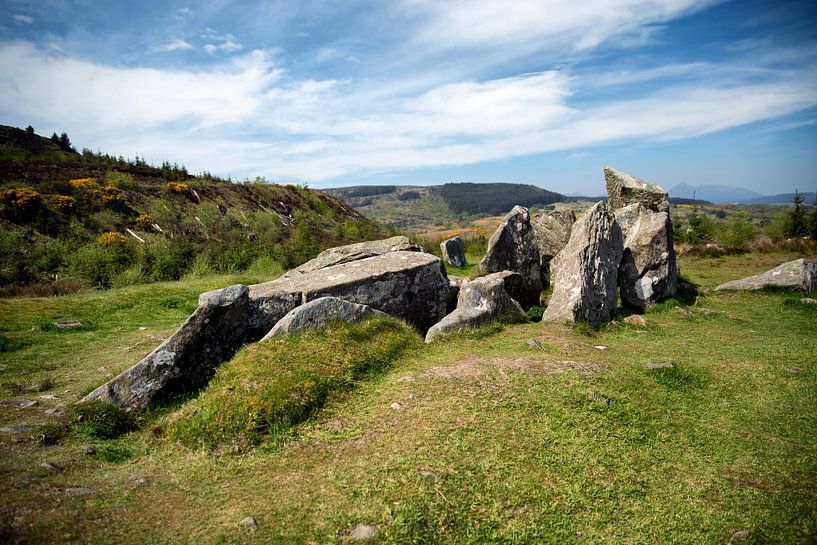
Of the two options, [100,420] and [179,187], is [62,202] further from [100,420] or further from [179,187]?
[100,420]

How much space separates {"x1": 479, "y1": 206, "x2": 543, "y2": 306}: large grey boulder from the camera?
15.8m

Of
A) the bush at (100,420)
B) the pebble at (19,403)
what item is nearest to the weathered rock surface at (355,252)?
the pebble at (19,403)

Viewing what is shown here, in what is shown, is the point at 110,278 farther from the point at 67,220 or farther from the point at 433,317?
the point at 433,317

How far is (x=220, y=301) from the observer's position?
7.84m

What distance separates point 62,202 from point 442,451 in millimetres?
34629

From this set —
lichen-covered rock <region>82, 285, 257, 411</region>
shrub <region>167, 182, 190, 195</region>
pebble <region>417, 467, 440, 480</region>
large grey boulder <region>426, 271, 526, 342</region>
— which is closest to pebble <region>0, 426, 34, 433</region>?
lichen-covered rock <region>82, 285, 257, 411</region>

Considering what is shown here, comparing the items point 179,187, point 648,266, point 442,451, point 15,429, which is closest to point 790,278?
point 648,266

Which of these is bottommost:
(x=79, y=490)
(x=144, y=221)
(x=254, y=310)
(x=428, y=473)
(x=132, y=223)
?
(x=428, y=473)

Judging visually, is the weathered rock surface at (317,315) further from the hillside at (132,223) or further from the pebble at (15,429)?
the hillside at (132,223)

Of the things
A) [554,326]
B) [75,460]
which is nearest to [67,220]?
[75,460]

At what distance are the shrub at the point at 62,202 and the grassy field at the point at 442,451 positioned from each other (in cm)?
2535

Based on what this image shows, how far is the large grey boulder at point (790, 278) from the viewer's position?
13789mm

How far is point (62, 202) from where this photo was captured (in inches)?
1134

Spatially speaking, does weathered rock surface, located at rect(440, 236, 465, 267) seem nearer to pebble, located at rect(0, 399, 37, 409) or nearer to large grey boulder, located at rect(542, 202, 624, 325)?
large grey boulder, located at rect(542, 202, 624, 325)
